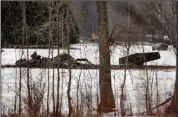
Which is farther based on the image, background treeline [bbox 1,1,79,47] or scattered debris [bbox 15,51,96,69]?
scattered debris [bbox 15,51,96,69]

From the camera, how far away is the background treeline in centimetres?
215

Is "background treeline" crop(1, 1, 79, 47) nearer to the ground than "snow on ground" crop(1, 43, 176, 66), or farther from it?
farther from it

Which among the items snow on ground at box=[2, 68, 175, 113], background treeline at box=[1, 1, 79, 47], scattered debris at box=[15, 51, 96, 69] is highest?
background treeline at box=[1, 1, 79, 47]

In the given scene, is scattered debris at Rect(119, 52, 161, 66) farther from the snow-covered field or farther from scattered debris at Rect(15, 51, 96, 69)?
scattered debris at Rect(15, 51, 96, 69)

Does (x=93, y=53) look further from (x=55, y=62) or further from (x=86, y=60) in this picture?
(x=55, y=62)

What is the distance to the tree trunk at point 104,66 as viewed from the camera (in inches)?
88.4

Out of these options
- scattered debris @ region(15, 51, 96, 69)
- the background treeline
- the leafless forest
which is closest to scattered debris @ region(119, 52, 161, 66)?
the leafless forest

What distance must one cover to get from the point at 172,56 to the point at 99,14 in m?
0.68

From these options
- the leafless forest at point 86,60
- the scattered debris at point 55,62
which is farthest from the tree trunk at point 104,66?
the scattered debris at point 55,62

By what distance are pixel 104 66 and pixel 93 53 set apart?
5.6 inches

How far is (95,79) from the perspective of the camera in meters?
2.32

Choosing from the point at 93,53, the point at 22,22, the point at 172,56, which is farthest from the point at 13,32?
the point at 172,56

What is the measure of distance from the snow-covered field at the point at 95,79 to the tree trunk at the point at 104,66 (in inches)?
1.7

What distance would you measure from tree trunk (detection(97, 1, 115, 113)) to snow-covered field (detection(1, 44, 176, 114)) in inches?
1.7
